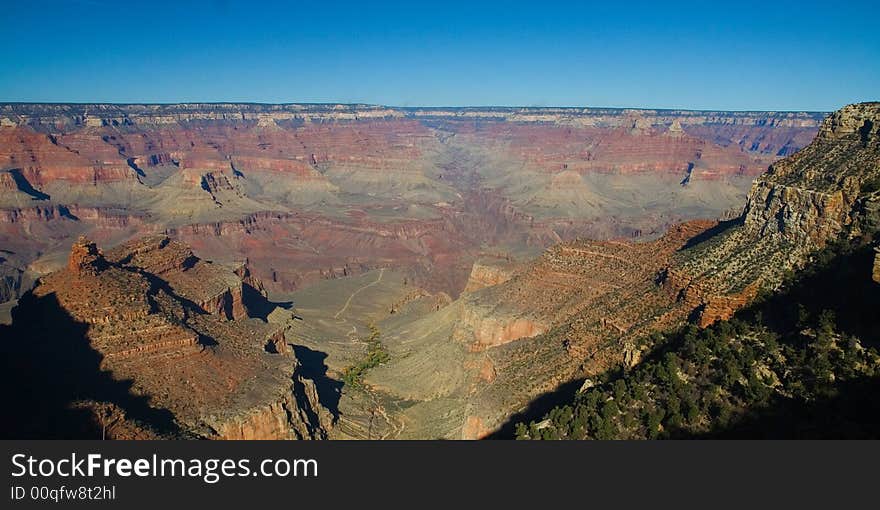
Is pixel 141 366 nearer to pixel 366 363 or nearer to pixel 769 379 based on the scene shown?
pixel 366 363

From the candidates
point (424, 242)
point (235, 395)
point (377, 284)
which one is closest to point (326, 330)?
point (377, 284)

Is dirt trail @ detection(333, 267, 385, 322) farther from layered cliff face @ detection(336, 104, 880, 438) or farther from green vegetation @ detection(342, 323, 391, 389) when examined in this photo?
layered cliff face @ detection(336, 104, 880, 438)

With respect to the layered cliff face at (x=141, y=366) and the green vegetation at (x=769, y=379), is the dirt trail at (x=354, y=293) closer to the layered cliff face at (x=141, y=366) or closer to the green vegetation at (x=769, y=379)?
the layered cliff face at (x=141, y=366)

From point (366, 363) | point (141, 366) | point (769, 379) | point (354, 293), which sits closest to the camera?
point (769, 379)

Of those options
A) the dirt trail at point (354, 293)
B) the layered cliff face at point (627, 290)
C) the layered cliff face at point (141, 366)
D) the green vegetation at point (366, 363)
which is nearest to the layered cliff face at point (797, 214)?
the layered cliff face at point (627, 290)

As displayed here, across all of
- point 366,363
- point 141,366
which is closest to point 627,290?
point 366,363

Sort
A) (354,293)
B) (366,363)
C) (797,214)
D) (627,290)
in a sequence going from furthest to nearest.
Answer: (354,293)
(366,363)
(627,290)
(797,214)

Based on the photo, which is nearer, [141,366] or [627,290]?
[141,366]
